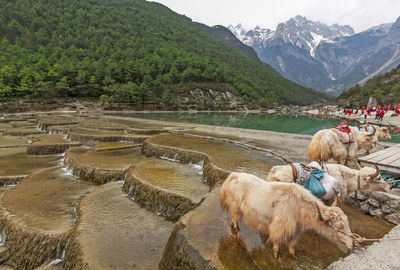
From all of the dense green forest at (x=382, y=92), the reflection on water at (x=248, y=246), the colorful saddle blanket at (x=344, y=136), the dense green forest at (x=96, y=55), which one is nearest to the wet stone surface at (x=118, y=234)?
the reflection on water at (x=248, y=246)

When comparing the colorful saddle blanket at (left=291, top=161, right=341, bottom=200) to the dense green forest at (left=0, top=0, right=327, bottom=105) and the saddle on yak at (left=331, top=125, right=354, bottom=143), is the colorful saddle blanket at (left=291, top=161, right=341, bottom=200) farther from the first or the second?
the dense green forest at (left=0, top=0, right=327, bottom=105)

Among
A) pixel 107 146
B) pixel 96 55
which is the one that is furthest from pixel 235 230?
pixel 96 55

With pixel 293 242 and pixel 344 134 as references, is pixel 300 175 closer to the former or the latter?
pixel 293 242

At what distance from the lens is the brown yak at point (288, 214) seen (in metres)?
3.60

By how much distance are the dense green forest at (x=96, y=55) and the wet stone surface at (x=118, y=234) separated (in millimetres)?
57937

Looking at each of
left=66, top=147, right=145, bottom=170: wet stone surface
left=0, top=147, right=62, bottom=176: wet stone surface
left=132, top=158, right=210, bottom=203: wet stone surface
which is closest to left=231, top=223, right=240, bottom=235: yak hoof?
left=132, top=158, right=210, bottom=203: wet stone surface

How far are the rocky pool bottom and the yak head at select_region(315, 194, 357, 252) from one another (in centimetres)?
69

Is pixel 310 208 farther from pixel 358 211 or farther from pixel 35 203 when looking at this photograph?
pixel 35 203

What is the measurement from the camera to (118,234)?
6.11m

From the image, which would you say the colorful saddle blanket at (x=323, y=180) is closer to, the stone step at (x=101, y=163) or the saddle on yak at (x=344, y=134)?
the saddle on yak at (x=344, y=134)

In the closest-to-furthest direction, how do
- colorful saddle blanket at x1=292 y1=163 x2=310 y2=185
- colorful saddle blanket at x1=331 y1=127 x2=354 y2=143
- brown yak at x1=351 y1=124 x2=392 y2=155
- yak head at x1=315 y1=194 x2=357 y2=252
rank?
yak head at x1=315 y1=194 x2=357 y2=252
colorful saddle blanket at x1=292 y1=163 x2=310 y2=185
colorful saddle blanket at x1=331 y1=127 x2=354 y2=143
brown yak at x1=351 y1=124 x2=392 y2=155

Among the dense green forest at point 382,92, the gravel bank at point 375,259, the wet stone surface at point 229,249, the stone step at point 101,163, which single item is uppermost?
the dense green forest at point 382,92

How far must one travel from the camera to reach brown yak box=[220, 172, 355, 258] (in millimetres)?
3602

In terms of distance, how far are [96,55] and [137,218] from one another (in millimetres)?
98170
